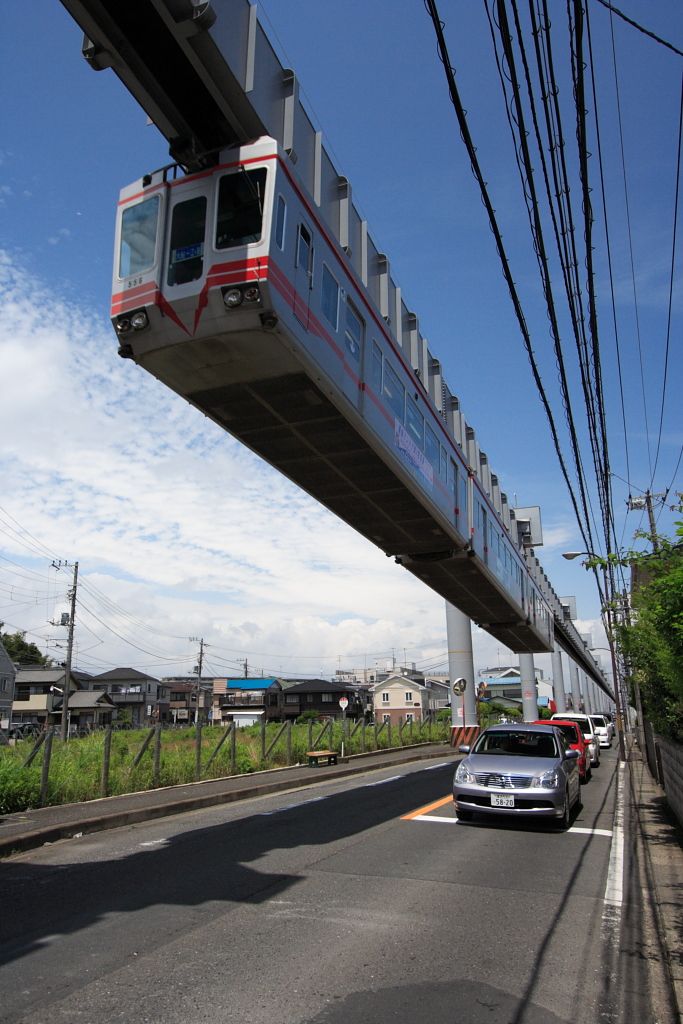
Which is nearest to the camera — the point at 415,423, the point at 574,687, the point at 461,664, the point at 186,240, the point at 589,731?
the point at 186,240

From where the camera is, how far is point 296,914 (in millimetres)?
5719

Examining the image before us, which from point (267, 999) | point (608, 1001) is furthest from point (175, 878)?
point (608, 1001)

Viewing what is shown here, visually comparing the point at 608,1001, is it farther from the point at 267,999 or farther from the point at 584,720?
the point at 584,720

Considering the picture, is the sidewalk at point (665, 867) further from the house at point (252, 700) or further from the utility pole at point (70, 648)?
the house at point (252, 700)

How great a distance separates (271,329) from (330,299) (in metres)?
1.77

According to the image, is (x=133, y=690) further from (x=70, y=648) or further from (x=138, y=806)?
(x=138, y=806)

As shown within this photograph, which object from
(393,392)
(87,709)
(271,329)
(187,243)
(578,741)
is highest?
(187,243)

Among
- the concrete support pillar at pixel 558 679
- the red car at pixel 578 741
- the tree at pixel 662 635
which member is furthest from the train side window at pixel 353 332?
the concrete support pillar at pixel 558 679

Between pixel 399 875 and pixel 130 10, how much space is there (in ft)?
30.1

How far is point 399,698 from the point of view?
10150cm

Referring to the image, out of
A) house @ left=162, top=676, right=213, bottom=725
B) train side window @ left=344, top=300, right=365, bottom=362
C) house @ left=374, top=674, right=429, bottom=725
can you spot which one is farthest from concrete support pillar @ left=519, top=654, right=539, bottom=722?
house @ left=162, top=676, right=213, bottom=725

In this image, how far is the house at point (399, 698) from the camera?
10006 centimetres

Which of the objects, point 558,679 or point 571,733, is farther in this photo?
point 558,679

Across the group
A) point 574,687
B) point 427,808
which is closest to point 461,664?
point 427,808
